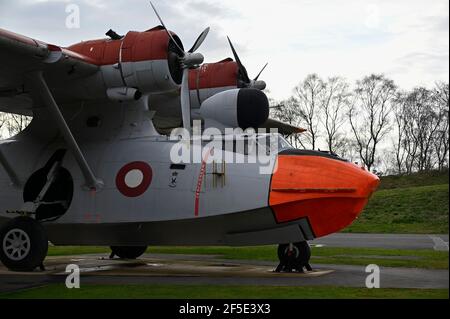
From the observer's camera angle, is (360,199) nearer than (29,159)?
Yes

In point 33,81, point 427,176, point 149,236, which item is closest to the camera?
point 33,81

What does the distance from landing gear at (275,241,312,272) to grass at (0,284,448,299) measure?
9.72 ft

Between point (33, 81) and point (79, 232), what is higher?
point (33, 81)

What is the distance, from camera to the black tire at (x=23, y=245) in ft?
41.6

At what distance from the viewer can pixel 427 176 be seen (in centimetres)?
5116

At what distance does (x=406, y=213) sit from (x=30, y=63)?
102ft

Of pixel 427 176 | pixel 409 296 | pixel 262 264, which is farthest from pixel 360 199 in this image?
pixel 427 176

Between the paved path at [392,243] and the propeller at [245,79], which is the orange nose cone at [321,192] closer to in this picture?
the propeller at [245,79]

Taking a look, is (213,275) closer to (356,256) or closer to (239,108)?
(239,108)

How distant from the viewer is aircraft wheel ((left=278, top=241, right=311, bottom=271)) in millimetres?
13062

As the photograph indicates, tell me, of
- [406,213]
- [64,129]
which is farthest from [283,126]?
[406,213]

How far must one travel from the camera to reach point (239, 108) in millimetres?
13508
